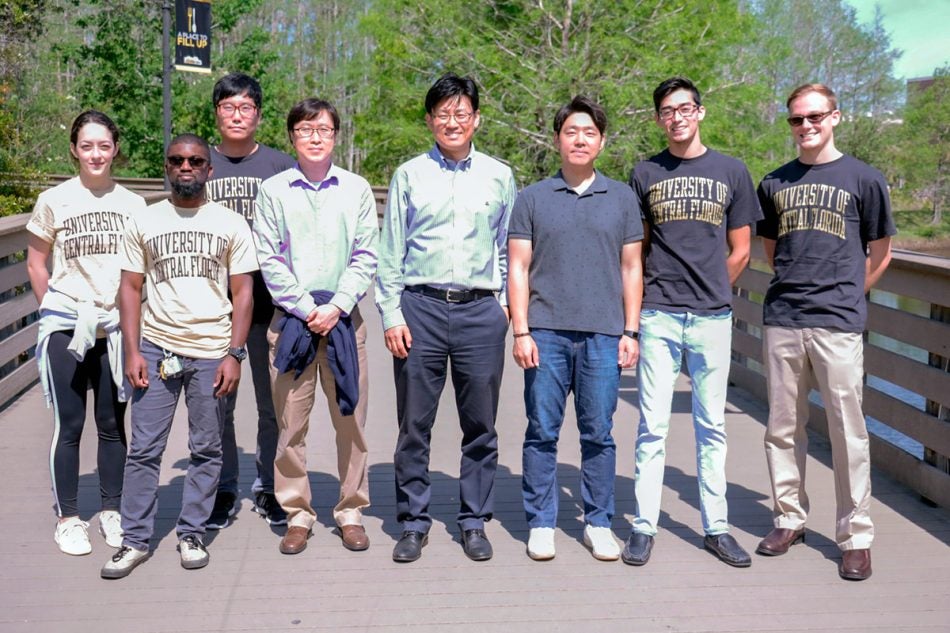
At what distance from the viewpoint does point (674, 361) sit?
13.6ft

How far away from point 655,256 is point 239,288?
1.59 metres

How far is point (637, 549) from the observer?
4.06 meters

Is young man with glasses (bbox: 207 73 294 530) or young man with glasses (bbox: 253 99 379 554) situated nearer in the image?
young man with glasses (bbox: 253 99 379 554)

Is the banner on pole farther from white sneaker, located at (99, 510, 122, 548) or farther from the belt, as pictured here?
the belt

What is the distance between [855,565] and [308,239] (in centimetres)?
236

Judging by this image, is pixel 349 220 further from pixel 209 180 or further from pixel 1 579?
pixel 1 579

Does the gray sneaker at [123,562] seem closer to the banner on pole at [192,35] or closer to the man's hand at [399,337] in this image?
the man's hand at [399,337]

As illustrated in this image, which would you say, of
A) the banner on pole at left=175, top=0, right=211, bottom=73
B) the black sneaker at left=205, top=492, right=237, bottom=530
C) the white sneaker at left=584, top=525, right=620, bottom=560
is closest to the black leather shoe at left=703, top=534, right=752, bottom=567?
the white sneaker at left=584, top=525, right=620, bottom=560

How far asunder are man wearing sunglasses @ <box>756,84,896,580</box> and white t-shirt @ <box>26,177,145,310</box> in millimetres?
2522

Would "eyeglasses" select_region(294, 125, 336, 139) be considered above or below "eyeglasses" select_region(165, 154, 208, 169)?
above

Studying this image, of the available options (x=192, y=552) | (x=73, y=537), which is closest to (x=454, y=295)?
(x=192, y=552)

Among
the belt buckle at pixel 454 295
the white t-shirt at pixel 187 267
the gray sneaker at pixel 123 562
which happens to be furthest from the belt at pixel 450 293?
the gray sneaker at pixel 123 562

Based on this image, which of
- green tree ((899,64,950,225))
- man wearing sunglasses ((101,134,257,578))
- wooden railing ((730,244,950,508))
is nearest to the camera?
man wearing sunglasses ((101,134,257,578))

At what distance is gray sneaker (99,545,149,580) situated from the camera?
3854mm
